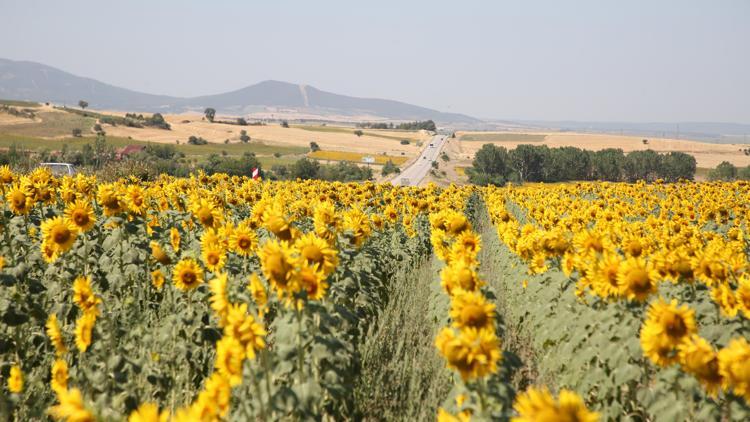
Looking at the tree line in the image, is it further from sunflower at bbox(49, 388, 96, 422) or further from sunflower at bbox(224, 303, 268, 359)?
sunflower at bbox(49, 388, 96, 422)

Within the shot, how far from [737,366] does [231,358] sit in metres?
3.20

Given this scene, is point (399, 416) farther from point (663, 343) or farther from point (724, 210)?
point (724, 210)

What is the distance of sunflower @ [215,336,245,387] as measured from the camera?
3.40 m

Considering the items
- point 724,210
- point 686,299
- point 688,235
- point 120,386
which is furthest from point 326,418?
point 724,210

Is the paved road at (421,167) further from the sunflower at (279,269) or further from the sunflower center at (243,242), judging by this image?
the sunflower at (279,269)

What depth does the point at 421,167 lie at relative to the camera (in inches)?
4441

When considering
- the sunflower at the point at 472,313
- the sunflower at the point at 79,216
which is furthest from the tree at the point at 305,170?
the sunflower at the point at 472,313

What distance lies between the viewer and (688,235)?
951 centimetres

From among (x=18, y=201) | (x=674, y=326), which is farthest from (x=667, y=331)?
(x=18, y=201)

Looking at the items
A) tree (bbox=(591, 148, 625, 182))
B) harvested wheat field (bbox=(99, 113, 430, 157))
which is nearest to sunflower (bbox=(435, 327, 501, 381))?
tree (bbox=(591, 148, 625, 182))

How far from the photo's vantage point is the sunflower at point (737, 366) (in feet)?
11.3

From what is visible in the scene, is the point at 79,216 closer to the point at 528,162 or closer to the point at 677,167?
the point at 528,162

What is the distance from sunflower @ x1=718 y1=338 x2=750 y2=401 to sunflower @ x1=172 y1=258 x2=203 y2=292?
15.1ft

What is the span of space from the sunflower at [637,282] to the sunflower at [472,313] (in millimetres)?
1921
